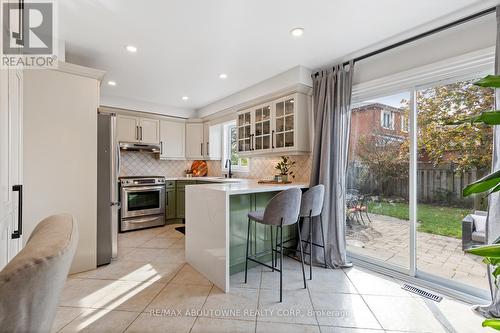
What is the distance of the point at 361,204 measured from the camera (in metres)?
2.99

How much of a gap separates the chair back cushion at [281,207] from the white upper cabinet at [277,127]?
116cm

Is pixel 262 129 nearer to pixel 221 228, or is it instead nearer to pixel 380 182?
pixel 380 182

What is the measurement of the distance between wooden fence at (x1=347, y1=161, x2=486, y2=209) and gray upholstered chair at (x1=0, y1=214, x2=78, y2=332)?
9.13 ft

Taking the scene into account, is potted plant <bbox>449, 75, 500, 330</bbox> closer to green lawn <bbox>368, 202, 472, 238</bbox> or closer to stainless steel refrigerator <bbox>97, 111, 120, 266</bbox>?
green lawn <bbox>368, 202, 472, 238</bbox>

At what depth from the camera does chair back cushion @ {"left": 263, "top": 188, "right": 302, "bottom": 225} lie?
2121 millimetres

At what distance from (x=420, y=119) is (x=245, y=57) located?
6.75ft

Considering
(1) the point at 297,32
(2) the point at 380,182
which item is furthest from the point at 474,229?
(1) the point at 297,32

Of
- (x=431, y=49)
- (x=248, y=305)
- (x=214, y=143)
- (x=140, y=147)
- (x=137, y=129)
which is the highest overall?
(x=431, y=49)

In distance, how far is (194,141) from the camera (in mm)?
5277

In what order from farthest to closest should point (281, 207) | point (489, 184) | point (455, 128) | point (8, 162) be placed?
1. point (455, 128)
2. point (281, 207)
3. point (8, 162)
4. point (489, 184)

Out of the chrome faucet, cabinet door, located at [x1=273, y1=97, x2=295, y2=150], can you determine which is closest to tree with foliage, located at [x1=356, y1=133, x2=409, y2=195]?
cabinet door, located at [x1=273, y1=97, x2=295, y2=150]

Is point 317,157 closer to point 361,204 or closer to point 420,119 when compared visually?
point 361,204

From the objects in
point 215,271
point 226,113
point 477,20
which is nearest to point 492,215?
point 477,20

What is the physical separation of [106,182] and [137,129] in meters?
2.14
